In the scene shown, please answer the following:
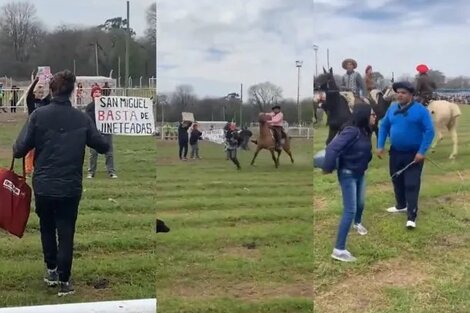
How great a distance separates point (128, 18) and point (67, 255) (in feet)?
4.28

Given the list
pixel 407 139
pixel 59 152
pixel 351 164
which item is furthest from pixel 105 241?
pixel 407 139

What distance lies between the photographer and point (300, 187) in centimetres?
397

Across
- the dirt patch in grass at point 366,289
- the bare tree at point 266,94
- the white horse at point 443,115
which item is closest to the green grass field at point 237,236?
the dirt patch in grass at point 366,289

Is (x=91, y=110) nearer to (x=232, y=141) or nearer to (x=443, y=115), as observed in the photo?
(x=232, y=141)

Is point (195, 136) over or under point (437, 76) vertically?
under

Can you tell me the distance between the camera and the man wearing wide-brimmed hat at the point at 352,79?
3.87 metres

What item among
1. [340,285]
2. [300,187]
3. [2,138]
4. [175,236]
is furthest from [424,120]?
[2,138]

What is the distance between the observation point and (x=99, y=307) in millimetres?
4113

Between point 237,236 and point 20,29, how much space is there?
1.59 meters

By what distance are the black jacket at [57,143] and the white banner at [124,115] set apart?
0.34ft

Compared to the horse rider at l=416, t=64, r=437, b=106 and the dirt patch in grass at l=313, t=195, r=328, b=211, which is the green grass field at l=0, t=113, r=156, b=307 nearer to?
the dirt patch in grass at l=313, t=195, r=328, b=211

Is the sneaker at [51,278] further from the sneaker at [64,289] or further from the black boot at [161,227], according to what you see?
the black boot at [161,227]

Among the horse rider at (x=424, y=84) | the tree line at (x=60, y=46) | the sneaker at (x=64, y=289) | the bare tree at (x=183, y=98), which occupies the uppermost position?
the tree line at (x=60, y=46)

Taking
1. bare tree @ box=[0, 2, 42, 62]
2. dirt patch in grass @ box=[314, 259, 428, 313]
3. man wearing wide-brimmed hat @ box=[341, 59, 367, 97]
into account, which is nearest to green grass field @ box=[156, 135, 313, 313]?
dirt patch in grass @ box=[314, 259, 428, 313]
